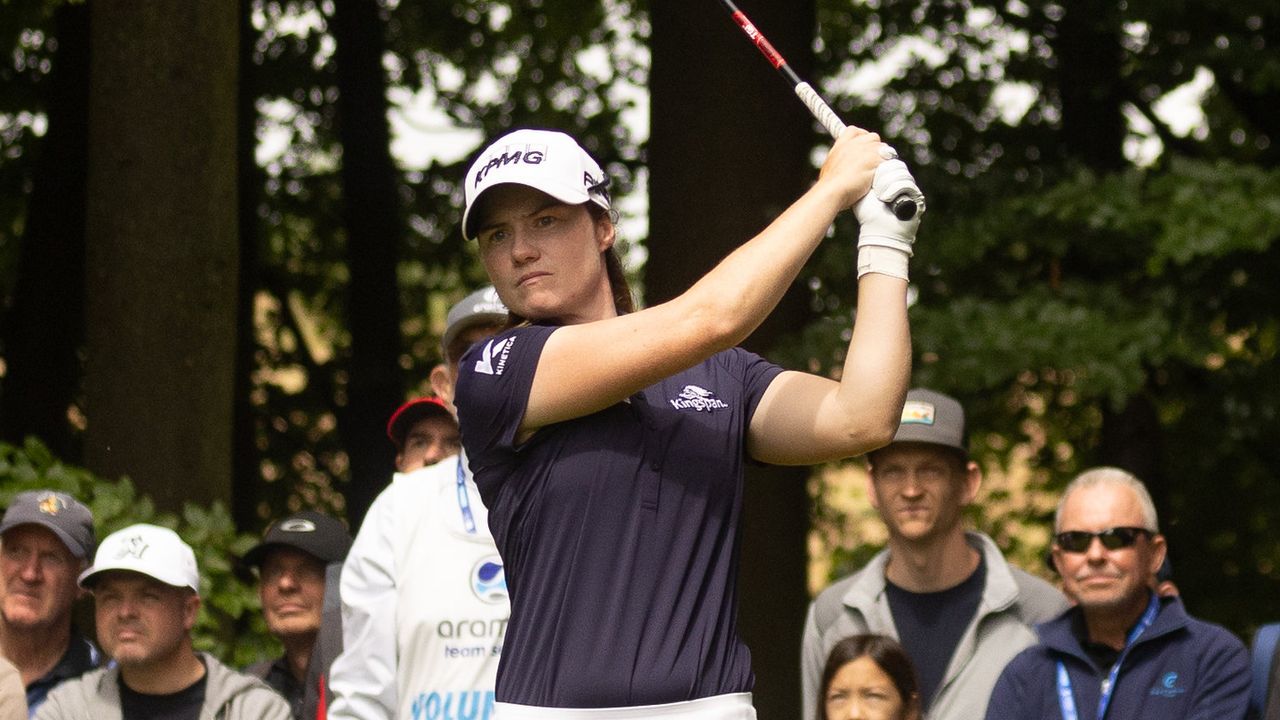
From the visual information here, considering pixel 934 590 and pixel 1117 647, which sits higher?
pixel 934 590

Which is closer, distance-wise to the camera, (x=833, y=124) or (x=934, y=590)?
(x=833, y=124)

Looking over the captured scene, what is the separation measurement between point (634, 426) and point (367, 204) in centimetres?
1092

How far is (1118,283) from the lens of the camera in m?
8.95

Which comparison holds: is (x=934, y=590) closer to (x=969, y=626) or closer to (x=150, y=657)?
(x=969, y=626)

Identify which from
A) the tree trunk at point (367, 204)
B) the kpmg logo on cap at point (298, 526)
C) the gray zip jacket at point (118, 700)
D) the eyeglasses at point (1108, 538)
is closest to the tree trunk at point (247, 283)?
the tree trunk at point (367, 204)

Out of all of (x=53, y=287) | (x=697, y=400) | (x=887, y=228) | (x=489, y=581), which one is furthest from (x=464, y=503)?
(x=53, y=287)

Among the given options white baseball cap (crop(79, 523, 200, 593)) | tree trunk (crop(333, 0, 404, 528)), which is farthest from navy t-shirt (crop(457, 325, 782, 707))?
tree trunk (crop(333, 0, 404, 528))

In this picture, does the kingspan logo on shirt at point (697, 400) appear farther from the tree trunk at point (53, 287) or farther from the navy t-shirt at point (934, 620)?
the tree trunk at point (53, 287)

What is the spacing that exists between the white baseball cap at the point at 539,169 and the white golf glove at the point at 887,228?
1.50 ft

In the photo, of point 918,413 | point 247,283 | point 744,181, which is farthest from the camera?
point 247,283

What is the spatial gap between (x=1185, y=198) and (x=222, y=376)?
4235 mm

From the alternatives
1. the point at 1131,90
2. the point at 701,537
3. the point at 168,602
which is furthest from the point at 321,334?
the point at 701,537

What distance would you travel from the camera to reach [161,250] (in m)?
7.72

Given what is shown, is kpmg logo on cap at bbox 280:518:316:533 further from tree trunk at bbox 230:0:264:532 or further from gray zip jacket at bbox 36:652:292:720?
tree trunk at bbox 230:0:264:532
